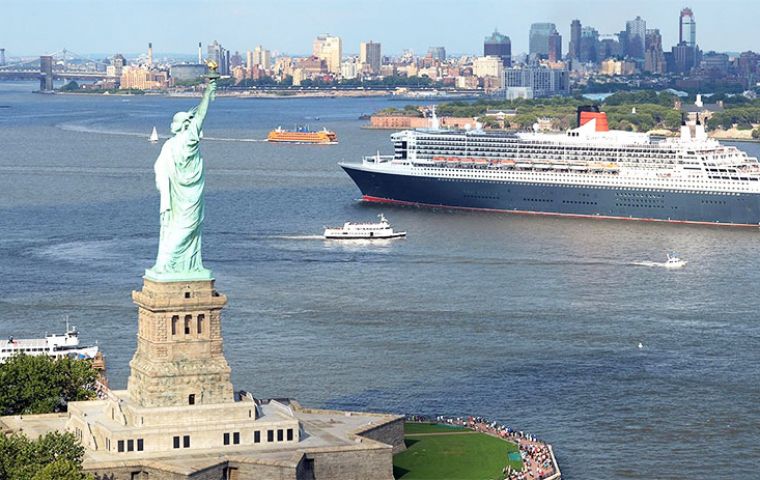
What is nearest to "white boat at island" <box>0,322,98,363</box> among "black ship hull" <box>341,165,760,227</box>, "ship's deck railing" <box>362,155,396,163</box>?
"black ship hull" <box>341,165,760,227</box>

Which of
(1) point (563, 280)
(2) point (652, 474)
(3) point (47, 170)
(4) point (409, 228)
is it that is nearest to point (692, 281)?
(1) point (563, 280)

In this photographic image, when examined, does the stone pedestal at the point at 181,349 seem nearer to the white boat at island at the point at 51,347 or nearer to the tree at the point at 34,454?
the tree at the point at 34,454

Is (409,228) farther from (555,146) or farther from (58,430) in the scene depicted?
(58,430)

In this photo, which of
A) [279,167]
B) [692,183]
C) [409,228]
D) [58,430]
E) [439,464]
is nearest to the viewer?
[58,430]

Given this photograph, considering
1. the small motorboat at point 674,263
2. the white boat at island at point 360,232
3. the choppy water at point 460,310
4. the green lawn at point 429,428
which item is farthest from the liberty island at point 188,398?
the white boat at island at point 360,232

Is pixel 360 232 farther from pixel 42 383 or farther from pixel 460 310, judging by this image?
pixel 42 383

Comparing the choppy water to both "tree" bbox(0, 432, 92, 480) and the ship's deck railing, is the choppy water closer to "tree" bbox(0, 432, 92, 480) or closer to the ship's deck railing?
the ship's deck railing

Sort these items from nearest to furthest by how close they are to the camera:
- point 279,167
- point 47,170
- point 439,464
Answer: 1. point 439,464
2. point 47,170
3. point 279,167
